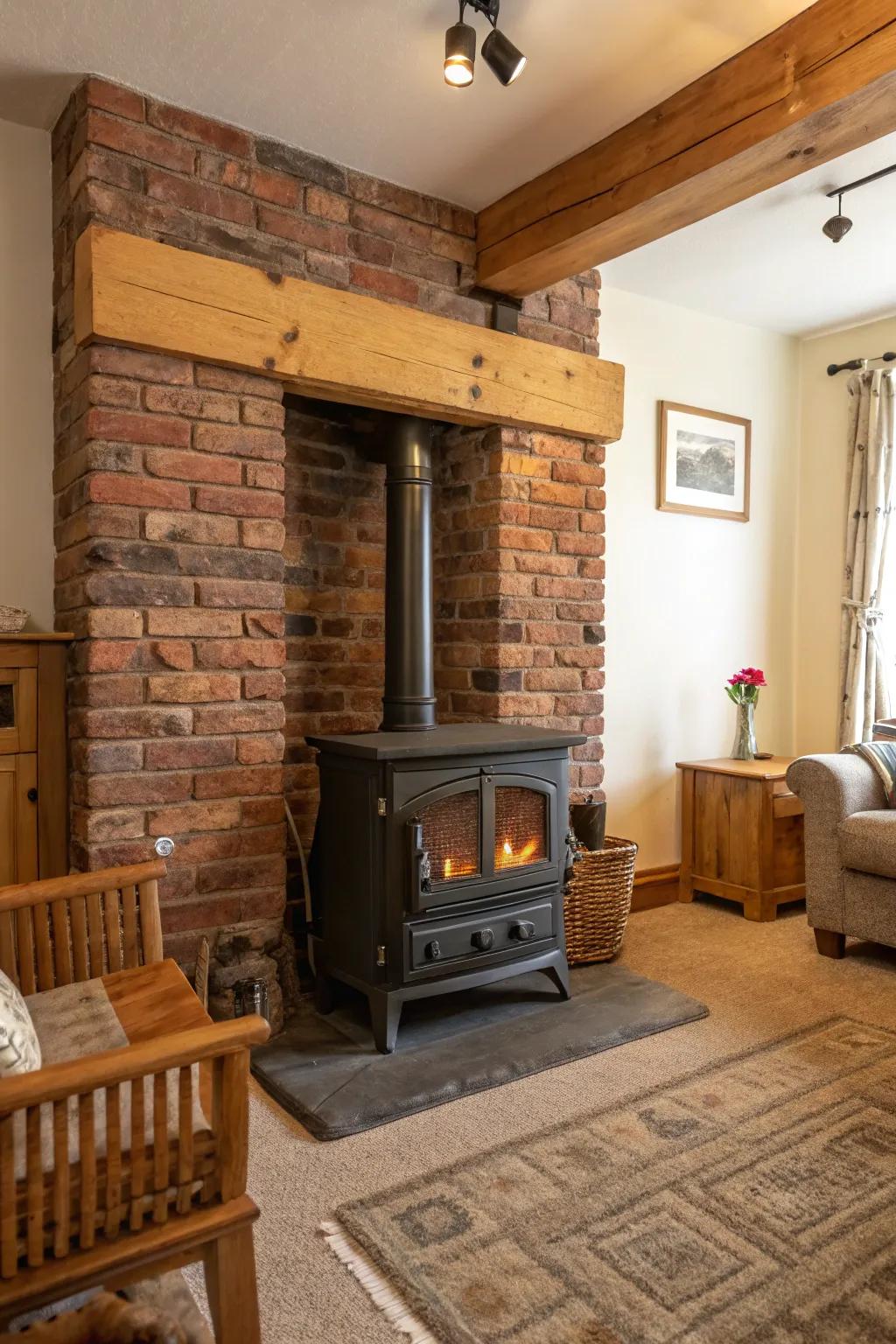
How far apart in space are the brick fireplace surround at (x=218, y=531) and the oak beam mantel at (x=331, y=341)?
0.08m

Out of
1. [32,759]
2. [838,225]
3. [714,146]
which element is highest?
[838,225]

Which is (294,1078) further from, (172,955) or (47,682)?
(47,682)

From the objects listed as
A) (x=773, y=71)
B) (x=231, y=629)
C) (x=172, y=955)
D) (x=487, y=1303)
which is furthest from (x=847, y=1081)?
(x=773, y=71)

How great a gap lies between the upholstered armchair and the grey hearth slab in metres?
0.71

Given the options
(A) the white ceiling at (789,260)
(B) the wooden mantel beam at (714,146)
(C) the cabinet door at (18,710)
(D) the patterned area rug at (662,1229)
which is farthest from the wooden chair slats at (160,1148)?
(A) the white ceiling at (789,260)

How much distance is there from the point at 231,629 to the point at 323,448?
83 cm

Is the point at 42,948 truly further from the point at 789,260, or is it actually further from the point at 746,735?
the point at 789,260

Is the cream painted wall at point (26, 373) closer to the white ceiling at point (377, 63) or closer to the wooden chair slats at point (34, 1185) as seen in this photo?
the white ceiling at point (377, 63)

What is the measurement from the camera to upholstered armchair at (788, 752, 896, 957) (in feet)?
9.41

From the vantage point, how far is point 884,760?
3.11 metres

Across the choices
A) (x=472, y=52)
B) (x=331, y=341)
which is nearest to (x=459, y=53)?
(x=472, y=52)

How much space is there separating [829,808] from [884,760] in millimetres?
293

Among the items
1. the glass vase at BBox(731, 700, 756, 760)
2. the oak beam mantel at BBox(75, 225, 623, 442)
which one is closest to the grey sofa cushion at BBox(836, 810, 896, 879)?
the glass vase at BBox(731, 700, 756, 760)

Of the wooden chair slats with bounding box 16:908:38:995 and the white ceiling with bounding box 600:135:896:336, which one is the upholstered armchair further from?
the wooden chair slats with bounding box 16:908:38:995
